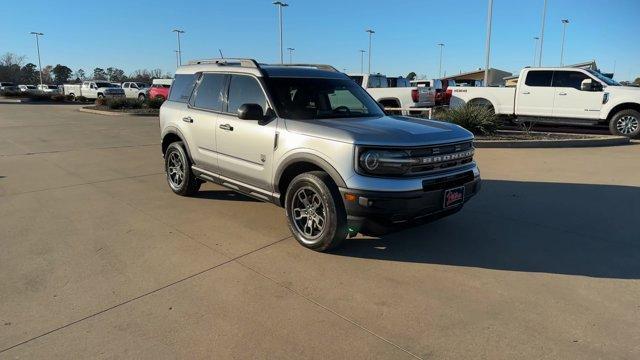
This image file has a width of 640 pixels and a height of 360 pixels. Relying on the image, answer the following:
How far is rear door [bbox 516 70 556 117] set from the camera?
13383 millimetres

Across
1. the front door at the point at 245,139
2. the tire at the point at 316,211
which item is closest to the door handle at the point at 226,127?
the front door at the point at 245,139

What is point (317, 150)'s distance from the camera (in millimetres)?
4277

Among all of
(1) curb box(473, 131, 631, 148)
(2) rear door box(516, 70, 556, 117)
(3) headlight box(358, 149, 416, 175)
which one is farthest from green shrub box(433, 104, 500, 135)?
(3) headlight box(358, 149, 416, 175)

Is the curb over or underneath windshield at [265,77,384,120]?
underneath

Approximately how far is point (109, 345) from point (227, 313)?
792 mm

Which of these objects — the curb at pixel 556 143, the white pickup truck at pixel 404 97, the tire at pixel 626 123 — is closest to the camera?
the curb at pixel 556 143

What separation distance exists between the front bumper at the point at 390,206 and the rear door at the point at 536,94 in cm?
1098

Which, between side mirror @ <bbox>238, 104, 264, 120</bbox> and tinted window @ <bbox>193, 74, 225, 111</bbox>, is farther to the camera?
tinted window @ <bbox>193, 74, 225, 111</bbox>

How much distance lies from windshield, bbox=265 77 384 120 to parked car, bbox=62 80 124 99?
34.7 metres

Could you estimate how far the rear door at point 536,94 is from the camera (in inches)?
527

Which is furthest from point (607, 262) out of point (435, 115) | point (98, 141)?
point (98, 141)

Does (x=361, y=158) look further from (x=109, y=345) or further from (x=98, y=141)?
(x=98, y=141)

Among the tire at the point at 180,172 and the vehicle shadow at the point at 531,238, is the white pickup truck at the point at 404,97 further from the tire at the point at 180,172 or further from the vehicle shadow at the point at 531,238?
Result: the tire at the point at 180,172

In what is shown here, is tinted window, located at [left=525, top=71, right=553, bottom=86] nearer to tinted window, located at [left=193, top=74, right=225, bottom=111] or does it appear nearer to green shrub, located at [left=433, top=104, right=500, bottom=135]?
green shrub, located at [left=433, top=104, right=500, bottom=135]
